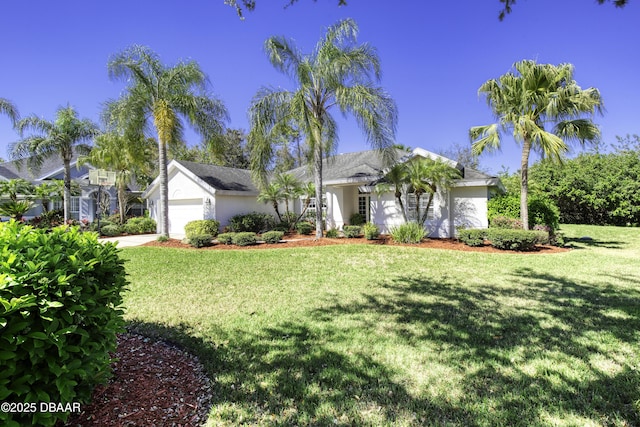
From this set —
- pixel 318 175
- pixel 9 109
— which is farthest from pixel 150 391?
pixel 9 109

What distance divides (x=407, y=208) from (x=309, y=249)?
672 centimetres

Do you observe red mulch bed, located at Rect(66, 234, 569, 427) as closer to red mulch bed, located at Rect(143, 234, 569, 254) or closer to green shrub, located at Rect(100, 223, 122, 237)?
red mulch bed, located at Rect(143, 234, 569, 254)

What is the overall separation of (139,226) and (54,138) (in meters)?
7.33

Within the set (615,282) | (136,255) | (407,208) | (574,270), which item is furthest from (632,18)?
(136,255)

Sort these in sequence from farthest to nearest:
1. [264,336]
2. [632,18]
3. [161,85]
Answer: [161,85] < [632,18] < [264,336]

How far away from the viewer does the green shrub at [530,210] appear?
47.3 ft

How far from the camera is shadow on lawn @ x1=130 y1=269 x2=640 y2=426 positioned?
2.90 m

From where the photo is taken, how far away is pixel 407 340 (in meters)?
4.45

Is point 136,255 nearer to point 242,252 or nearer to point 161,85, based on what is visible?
point 242,252

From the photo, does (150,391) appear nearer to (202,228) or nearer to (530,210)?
(202,228)

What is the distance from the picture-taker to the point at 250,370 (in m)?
3.67

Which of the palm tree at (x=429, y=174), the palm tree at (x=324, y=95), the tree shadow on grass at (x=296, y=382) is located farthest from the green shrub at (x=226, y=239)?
the tree shadow on grass at (x=296, y=382)

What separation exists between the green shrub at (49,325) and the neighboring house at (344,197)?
1393 centimetres

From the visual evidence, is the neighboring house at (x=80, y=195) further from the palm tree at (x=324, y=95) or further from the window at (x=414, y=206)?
the window at (x=414, y=206)
